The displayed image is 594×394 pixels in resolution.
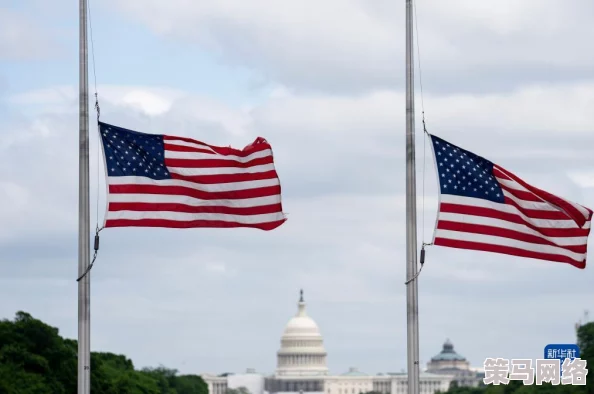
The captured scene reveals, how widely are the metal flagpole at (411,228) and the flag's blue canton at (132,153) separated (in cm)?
606

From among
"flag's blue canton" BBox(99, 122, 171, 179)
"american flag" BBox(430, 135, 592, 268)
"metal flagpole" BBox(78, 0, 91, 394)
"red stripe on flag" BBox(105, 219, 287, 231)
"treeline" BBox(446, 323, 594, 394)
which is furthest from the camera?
"treeline" BBox(446, 323, 594, 394)

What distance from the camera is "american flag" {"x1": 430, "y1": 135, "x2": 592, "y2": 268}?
150 ft

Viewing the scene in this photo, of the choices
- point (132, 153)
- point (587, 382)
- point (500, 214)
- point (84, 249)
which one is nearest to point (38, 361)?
point (587, 382)

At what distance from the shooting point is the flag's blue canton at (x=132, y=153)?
46.7m

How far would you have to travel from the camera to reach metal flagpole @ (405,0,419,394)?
148ft

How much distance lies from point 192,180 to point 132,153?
1.63 metres

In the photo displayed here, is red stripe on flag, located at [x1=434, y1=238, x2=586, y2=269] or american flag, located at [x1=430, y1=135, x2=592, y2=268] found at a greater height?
american flag, located at [x1=430, y1=135, x2=592, y2=268]

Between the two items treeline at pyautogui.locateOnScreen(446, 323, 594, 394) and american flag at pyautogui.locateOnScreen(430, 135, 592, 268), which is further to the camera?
treeline at pyautogui.locateOnScreen(446, 323, 594, 394)

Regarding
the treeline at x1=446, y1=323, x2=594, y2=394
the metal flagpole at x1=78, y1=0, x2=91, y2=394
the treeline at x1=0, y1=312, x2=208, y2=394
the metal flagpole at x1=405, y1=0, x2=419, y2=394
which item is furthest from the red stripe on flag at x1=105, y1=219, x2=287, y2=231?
the treeline at x1=446, y1=323, x2=594, y2=394

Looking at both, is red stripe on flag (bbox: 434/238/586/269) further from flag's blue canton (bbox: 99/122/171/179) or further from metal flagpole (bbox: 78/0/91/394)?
metal flagpole (bbox: 78/0/91/394)

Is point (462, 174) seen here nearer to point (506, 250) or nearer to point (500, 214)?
point (500, 214)

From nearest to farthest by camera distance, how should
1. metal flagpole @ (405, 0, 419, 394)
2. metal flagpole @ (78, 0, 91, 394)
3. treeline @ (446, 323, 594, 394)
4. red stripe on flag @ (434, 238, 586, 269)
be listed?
1. metal flagpole @ (78, 0, 91, 394)
2. metal flagpole @ (405, 0, 419, 394)
3. red stripe on flag @ (434, 238, 586, 269)
4. treeline @ (446, 323, 594, 394)

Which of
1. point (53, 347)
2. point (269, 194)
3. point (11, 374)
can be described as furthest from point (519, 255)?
point (53, 347)

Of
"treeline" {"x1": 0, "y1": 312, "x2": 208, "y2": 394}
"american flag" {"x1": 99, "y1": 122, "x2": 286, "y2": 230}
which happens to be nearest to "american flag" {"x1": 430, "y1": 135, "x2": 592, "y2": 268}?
"american flag" {"x1": 99, "y1": 122, "x2": 286, "y2": 230}
